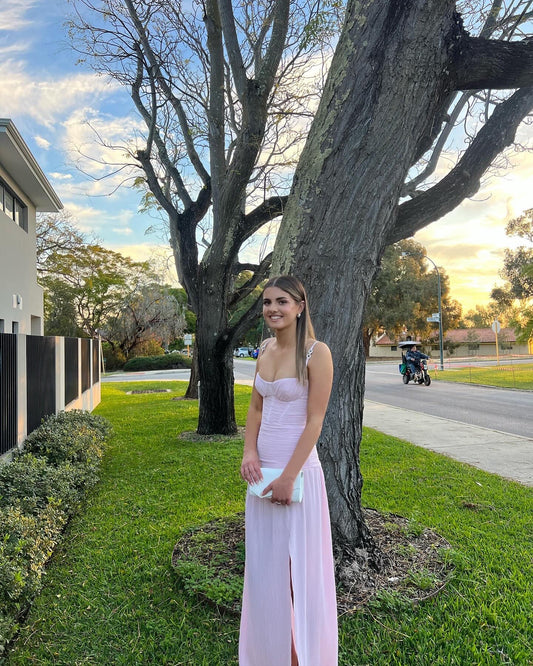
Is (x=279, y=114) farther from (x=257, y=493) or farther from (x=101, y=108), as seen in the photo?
(x=257, y=493)

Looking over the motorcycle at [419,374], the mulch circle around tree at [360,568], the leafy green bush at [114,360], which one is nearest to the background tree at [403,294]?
the leafy green bush at [114,360]

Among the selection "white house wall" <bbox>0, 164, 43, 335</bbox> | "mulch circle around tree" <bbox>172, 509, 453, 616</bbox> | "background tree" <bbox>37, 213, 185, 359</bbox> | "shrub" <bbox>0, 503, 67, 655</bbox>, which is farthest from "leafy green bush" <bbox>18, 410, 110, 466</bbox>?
"background tree" <bbox>37, 213, 185, 359</bbox>

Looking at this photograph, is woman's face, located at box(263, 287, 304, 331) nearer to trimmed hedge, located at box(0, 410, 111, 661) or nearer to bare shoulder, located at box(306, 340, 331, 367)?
bare shoulder, located at box(306, 340, 331, 367)

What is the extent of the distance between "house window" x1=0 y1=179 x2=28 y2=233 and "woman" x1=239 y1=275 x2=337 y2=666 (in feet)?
A: 36.0

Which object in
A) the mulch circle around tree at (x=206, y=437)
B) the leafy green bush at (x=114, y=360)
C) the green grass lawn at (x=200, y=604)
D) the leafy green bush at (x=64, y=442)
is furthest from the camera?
the leafy green bush at (x=114, y=360)

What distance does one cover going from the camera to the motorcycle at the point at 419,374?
2022 centimetres

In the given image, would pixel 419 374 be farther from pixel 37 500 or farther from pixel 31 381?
pixel 37 500

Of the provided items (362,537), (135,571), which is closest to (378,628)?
(362,537)

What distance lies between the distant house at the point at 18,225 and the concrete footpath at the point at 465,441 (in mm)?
8568

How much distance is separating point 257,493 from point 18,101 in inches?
465

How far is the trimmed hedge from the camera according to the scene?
2857 mm

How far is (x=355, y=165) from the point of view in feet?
10.9

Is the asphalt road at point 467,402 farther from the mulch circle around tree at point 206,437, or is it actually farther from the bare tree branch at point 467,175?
the bare tree branch at point 467,175

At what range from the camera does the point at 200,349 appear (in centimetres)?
886
